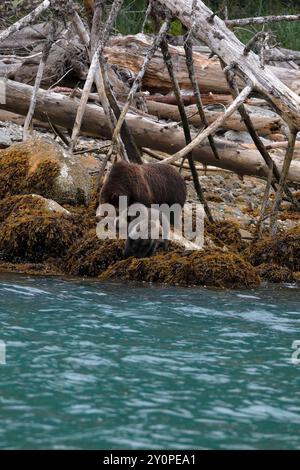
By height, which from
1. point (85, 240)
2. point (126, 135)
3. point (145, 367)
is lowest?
point (145, 367)

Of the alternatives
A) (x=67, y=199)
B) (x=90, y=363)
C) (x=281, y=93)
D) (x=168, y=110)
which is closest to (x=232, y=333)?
(x=90, y=363)

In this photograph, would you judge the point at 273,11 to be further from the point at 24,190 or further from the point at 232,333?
the point at 232,333

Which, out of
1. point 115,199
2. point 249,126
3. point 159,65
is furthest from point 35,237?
point 159,65

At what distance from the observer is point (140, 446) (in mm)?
5621

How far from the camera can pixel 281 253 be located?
1059cm

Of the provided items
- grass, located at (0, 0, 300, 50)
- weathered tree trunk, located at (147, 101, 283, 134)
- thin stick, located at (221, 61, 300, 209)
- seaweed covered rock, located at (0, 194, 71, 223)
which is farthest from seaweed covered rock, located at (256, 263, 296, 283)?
grass, located at (0, 0, 300, 50)

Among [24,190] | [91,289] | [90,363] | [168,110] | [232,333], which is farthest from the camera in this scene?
[168,110]

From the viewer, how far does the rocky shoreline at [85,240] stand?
32.5 feet

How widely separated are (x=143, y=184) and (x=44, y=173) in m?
1.80

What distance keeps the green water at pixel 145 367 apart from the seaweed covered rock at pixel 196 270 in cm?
25

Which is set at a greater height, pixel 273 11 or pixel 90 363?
pixel 273 11

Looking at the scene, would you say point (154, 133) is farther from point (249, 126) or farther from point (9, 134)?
point (9, 134)

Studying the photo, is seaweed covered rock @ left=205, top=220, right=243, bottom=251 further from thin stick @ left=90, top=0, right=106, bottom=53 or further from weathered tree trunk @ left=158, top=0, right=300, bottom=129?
thin stick @ left=90, top=0, right=106, bottom=53

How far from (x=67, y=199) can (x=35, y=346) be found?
168 inches
